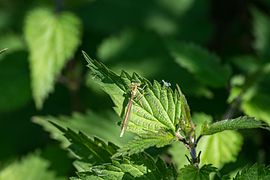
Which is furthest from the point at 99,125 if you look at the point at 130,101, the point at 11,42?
the point at 130,101

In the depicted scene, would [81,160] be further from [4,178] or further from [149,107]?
[4,178]

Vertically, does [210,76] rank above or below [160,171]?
above

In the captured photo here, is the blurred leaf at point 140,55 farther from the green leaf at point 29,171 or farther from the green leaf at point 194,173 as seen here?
the green leaf at point 194,173

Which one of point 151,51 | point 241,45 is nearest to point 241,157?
point 151,51

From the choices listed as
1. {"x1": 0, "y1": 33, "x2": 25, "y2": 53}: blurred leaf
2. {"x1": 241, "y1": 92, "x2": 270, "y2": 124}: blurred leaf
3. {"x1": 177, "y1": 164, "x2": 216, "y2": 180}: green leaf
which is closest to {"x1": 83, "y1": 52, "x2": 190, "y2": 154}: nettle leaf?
{"x1": 177, "y1": 164, "x2": 216, "y2": 180}: green leaf

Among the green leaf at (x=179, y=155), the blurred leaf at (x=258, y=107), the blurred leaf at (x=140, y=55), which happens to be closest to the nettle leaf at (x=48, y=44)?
the blurred leaf at (x=140, y=55)
